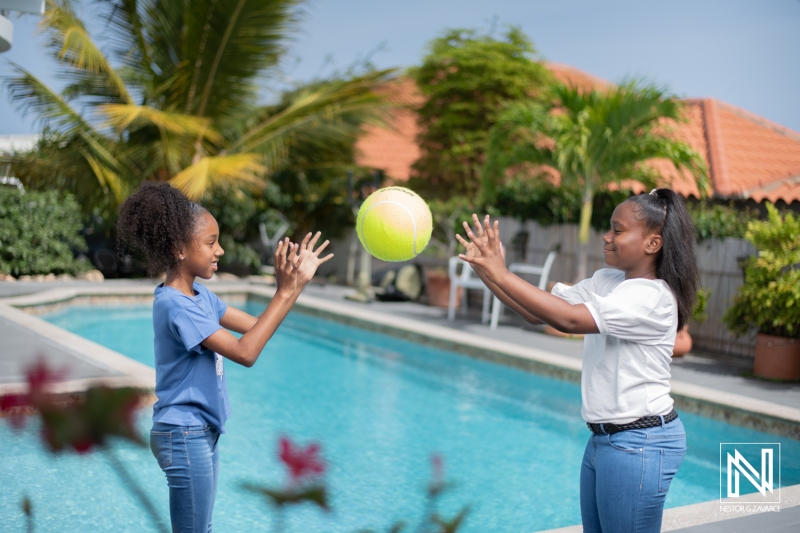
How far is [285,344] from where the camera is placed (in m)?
10.6

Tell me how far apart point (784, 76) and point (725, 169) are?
276 inches

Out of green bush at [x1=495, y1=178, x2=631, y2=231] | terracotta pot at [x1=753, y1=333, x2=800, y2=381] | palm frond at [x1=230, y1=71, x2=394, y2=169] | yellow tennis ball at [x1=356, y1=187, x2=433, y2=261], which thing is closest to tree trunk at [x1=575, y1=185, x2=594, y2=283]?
green bush at [x1=495, y1=178, x2=631, y2=231]

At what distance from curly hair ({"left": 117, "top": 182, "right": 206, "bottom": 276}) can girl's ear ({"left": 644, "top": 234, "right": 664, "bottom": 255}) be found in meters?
1.51

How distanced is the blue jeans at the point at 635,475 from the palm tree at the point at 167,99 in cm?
1246

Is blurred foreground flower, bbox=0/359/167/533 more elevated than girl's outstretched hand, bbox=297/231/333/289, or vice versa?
girl's outstretched hand, bbox=297/231/333/289

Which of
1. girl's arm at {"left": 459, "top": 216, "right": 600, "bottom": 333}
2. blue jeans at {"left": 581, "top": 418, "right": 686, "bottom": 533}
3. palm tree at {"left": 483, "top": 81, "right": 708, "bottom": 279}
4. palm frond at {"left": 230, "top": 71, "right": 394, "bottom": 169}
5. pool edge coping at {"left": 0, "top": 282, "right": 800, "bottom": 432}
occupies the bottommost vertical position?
pool edge coping at {"left": 0, "top": 282, "right": 800, "bottom": 432}

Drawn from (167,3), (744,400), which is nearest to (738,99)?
(167,3)

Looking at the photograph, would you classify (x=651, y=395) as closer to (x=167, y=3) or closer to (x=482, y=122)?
(x=167, y=3)

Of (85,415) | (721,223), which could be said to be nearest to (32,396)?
(85,415)

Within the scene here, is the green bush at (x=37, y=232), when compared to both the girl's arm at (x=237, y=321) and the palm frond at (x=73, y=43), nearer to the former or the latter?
the palm frond at (x=73, y=43)

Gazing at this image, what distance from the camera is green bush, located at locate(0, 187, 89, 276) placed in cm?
1391

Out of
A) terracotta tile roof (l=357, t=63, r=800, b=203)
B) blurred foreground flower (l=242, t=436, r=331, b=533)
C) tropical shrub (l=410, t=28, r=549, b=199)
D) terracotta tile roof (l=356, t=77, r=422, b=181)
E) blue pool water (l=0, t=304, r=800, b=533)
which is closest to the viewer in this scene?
blurred foreground flower (l=242, t=436, r=331, b=533)

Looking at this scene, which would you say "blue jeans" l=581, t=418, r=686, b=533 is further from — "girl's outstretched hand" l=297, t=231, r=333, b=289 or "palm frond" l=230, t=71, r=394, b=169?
"palm frond" l=230, t=71, r=394, b=169

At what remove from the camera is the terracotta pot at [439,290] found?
13422mm
